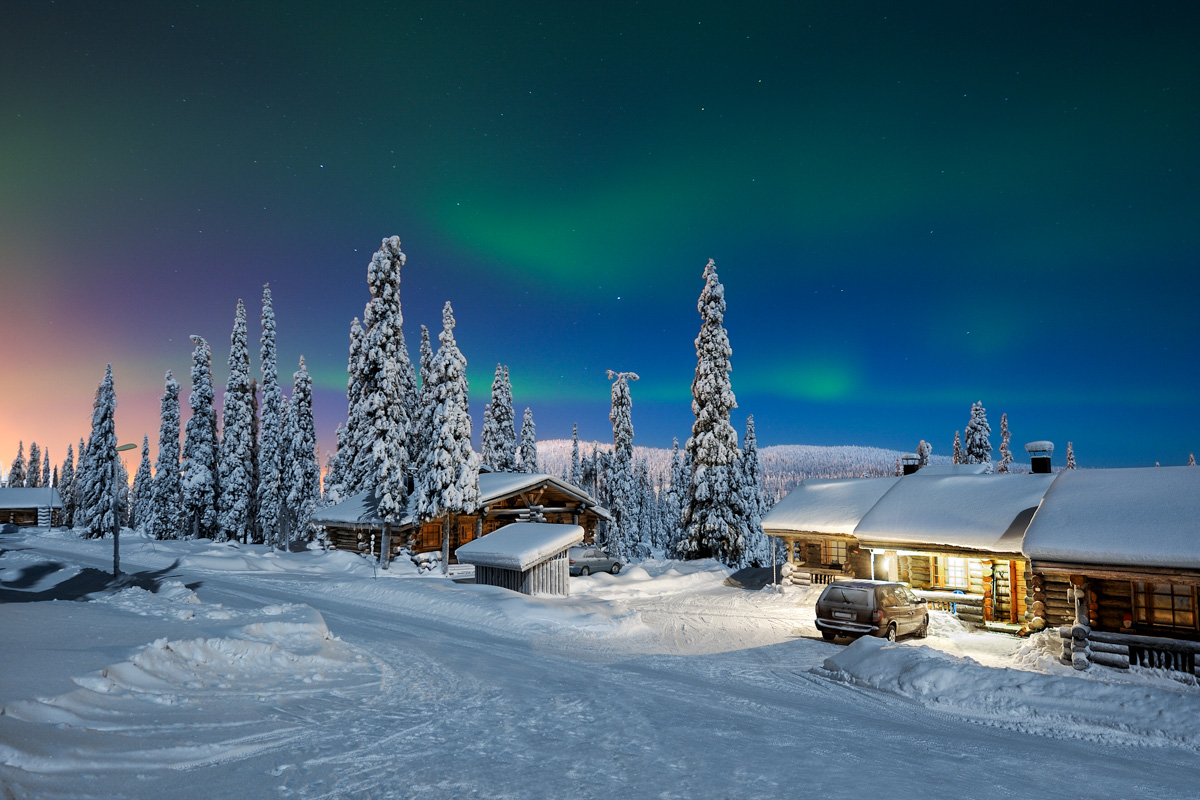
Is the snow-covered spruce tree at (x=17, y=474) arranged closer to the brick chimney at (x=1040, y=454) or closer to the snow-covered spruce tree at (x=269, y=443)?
the snow-covered spruce tree at (x=269, y=443)

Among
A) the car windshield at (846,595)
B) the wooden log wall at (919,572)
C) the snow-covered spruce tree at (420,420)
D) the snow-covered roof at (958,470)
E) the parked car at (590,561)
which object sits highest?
the snow-covered spruce tree at (420,420)

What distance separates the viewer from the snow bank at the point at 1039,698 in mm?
10219

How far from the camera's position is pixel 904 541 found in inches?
874

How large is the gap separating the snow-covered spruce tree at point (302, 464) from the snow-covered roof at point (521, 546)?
3386 cm

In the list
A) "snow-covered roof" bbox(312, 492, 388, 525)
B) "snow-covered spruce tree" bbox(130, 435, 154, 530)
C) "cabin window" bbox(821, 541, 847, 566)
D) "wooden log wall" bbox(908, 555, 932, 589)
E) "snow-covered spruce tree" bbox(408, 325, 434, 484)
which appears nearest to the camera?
"wooden log wall" bbox(908, 555, 932, 589)

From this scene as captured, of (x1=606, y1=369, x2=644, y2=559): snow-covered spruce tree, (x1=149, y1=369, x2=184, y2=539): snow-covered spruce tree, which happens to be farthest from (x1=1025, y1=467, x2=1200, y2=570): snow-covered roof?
(x1=149, y1=369, x2=184, y2=539): snow-covered spruce tree

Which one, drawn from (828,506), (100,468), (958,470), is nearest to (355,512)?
(828,506)

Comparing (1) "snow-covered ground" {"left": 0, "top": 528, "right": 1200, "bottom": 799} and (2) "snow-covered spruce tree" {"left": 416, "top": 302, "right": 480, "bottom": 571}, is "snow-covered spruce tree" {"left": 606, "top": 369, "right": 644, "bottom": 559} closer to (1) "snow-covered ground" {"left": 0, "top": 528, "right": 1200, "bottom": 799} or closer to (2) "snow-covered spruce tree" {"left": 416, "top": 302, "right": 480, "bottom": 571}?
(2) "snow-covered spruce tree" {"left": 416, "top": 302, "right": 480, "bottom": 571}

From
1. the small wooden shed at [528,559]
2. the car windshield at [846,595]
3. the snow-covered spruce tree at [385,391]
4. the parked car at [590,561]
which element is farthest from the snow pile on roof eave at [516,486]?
the car windshield at [846,595]

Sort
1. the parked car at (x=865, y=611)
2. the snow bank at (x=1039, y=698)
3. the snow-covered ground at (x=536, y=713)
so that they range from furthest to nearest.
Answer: the parked car at (x=865, y=611)
the snow bank at (x=1039, y=698)
the snow-covered ground at (x=536, y=713)

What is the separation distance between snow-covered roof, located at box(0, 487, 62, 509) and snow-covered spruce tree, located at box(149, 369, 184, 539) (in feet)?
123

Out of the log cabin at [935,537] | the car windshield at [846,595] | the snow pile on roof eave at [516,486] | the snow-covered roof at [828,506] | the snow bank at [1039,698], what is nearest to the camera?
the snow bank at [1039,698]

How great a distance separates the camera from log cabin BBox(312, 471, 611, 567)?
120 feet

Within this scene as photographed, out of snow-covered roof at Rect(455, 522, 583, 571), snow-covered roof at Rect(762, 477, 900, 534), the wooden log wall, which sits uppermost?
snow-covered roof at Rect(762, 477, 900, 534)
